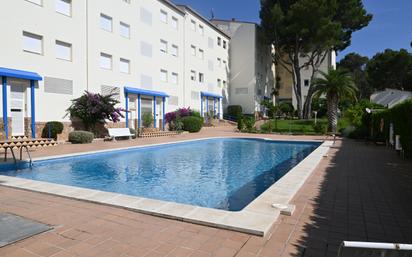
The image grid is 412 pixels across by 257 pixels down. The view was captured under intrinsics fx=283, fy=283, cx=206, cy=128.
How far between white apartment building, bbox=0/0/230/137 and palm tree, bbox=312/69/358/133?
524 inches

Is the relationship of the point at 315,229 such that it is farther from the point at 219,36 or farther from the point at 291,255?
the point at 219,36

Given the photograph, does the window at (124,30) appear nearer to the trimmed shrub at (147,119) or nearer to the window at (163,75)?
the window at (163,75)

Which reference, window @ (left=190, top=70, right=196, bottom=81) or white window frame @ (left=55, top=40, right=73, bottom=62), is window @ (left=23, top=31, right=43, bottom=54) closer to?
white window frame @ (left=55, top=40, right=73, bottom=62)

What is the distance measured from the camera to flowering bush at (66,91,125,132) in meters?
17.3

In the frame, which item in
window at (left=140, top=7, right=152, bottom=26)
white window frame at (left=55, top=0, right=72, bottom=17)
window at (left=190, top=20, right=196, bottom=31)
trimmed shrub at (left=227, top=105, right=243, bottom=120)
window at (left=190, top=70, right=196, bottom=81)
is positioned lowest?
trimmed shrub at (left=227, top=105, right=243, bottom=120)

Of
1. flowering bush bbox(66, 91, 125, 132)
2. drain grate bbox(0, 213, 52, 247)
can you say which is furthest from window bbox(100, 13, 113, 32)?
drain grate bbox(0, 213, 52, 247)

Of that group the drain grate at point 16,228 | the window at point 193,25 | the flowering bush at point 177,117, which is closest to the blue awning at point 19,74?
the drain grate at point 16,228

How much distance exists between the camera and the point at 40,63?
15.7 meters

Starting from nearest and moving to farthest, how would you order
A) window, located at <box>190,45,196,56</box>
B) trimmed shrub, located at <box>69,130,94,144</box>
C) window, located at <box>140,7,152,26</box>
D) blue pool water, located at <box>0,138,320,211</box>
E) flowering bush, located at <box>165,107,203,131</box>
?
1. blue pool water, located at <box>0,138,320,211</box>
2. trimmed shrub, located at <box>69,130,94,144</box>
3. window, located at <box>140,7,152,26</box>
4. flowering bush, located at <box>165,107,203,131</box>
5. window, located at <box>190,45,196,56</box>

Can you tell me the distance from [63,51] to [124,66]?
5254 millimetres

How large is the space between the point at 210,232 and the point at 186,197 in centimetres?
316

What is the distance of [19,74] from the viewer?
14188 mm

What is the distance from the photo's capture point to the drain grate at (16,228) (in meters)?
3.58

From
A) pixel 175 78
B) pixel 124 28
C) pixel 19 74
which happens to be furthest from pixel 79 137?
pixel 175 78
